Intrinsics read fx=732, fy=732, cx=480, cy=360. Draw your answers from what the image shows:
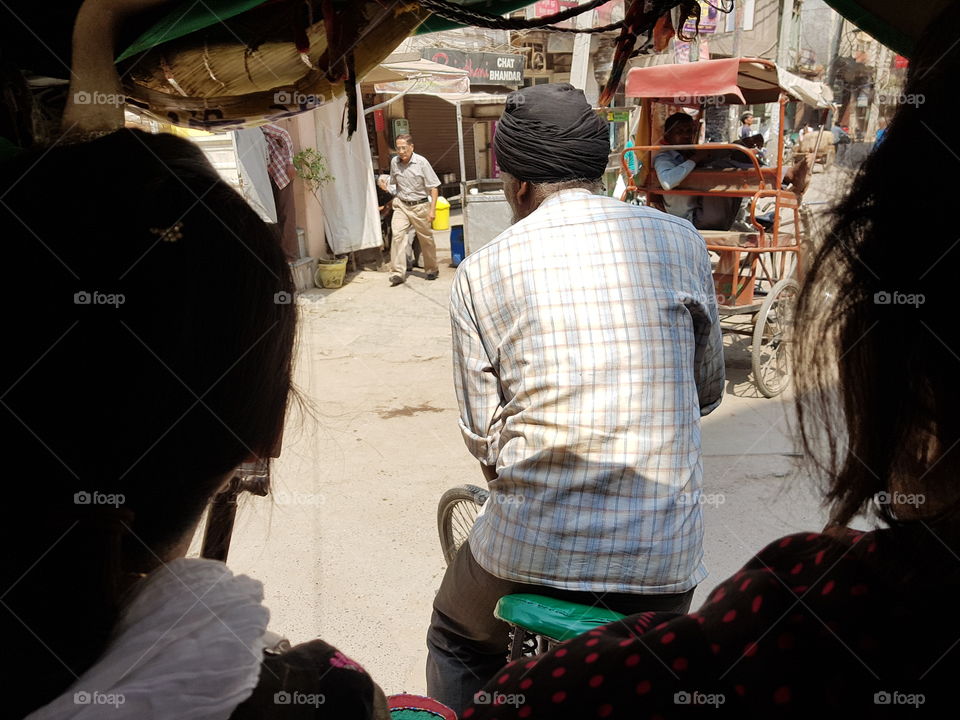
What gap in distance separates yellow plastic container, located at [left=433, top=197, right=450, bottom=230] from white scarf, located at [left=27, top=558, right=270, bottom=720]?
34.6 ft

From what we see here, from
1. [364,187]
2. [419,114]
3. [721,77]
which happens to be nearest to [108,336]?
[721,77]

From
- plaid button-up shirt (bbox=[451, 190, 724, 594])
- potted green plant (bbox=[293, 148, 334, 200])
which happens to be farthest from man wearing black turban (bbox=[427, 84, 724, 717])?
potted green plant (bbox=[293, 148, 334, 200])

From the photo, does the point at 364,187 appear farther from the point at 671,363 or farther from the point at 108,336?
the point at 108,336

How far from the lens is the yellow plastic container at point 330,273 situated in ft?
29.4

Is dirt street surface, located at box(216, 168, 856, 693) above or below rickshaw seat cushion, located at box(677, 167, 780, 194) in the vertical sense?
below

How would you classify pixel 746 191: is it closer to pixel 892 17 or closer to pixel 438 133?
pixel 892 17

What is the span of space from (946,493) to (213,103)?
4.66ft

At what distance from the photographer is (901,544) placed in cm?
68

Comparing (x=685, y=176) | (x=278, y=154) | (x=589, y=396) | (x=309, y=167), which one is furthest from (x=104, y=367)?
(x=309, y=167)

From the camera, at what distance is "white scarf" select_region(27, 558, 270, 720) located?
72cm

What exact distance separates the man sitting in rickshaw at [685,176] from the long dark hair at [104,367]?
541 cm

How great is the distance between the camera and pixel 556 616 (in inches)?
60.4

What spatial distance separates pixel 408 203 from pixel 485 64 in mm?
3991

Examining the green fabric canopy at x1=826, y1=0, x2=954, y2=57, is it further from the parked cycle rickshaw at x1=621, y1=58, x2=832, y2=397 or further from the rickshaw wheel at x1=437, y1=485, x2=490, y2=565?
the parked cycle rickshaw at x1=621, y1=58, x2=832, y2=397
